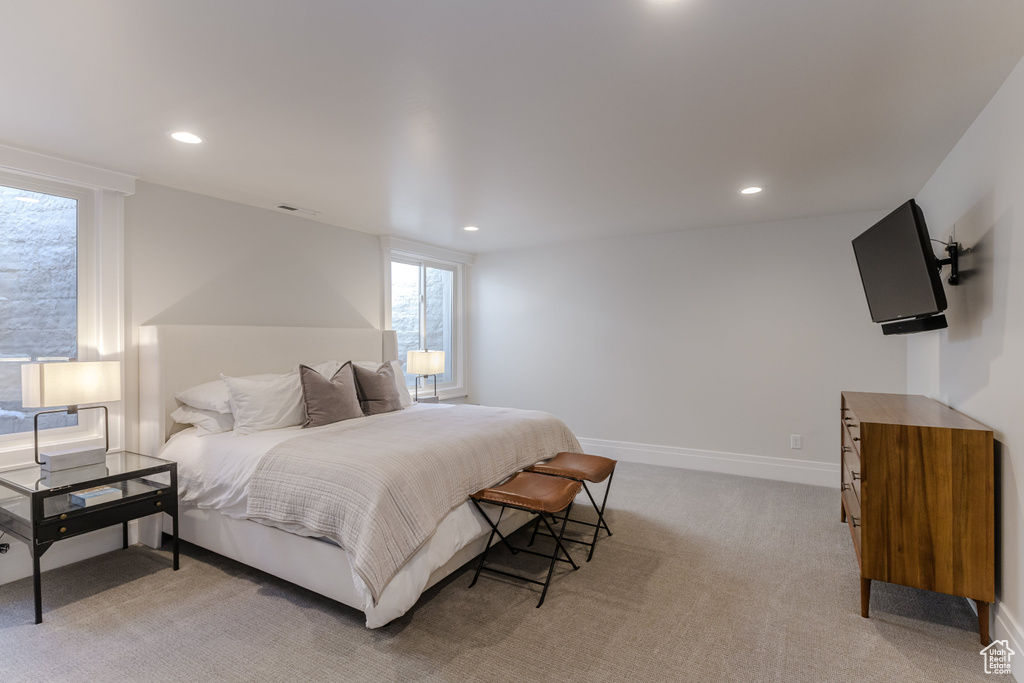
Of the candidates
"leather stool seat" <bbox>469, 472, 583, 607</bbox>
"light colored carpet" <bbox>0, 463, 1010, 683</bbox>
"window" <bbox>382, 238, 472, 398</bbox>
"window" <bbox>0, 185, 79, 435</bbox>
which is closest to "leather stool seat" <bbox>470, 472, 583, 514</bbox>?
"leather stool seat" <bbox>469, 472, 583, 607</bbox>

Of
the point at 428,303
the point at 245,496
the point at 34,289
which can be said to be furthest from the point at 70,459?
the point at 428,303

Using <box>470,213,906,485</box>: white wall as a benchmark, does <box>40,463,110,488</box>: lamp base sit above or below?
below

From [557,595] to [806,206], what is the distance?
11.4 feet

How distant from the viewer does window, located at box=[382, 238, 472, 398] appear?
18.0 feet

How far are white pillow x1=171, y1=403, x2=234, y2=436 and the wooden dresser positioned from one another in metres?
3.44

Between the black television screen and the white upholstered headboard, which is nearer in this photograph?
the black television screen

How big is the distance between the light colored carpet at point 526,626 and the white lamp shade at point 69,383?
97cm

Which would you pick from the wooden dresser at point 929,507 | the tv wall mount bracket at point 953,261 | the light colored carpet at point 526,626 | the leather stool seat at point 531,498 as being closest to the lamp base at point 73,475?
the light colored carpet at point 526,626

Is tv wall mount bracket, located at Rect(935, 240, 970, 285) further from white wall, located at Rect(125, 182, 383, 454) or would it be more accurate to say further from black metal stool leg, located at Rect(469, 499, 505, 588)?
white wall, located at Rect(125, 182, 383, 454)

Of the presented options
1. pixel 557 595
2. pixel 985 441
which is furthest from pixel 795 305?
pixel 557 595

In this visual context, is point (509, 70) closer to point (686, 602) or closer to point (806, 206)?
point (686, 602)

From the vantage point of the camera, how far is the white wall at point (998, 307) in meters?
2.03

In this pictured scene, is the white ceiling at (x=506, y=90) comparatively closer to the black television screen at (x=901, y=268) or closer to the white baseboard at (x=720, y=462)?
the black television screen at (x=901, y=268)

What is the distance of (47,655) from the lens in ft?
7.00
